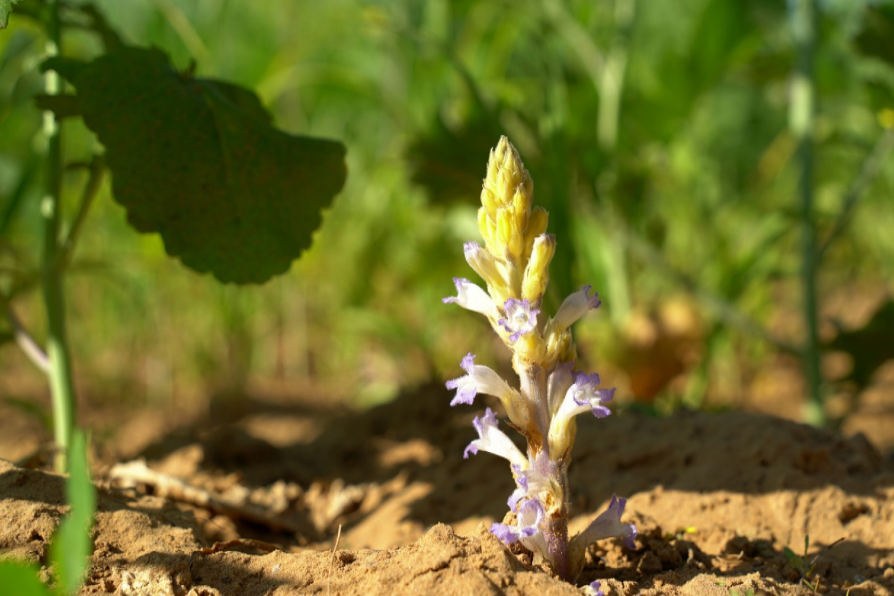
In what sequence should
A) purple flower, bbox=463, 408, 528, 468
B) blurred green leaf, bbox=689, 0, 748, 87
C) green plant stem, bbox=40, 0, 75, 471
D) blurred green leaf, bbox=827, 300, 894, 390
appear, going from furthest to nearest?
blurred green leaf, bbox=689, 0, 748, 87 < blurred green leaf, bbox=827, 300, 894, 390 < green plant stem, bbox=40, 0, 75, 471 < purple flower, bbox=463, 408, 528, 468

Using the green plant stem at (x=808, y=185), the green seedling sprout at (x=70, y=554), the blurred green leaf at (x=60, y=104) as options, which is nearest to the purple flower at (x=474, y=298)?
the green seedling sprout at (x=70, y=554)

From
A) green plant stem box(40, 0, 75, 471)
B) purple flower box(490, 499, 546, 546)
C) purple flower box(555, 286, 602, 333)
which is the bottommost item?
purple flower box(490, 499, 546, 546)

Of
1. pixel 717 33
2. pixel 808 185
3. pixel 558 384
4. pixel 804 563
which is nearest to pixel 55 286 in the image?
pixel 558 384

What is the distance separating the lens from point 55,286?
1.64 m

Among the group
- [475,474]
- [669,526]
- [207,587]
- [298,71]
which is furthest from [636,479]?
[298,71]

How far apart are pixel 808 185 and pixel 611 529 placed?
64.1 inches

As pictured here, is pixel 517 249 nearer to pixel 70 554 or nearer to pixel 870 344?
pixel 70 554

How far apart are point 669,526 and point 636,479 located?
187 millimetres

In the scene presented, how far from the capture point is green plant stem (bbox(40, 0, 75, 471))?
162 cm

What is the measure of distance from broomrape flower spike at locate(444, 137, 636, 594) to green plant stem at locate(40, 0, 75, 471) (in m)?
1.00

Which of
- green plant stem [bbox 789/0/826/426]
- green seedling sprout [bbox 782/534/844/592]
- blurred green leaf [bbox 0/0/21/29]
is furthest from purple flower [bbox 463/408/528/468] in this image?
green plant stem [bbox 789/0/826/426]

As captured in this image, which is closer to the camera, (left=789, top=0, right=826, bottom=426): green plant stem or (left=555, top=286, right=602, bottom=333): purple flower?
(left=555, top=286, right=602, bottom=333): purple flower

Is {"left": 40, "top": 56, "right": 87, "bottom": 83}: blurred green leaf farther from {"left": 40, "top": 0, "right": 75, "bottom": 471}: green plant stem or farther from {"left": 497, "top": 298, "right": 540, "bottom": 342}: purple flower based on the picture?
{"left": 497, "top": 298, "right": 540, "bottom": 342}: purple flower

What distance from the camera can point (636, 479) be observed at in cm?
153
